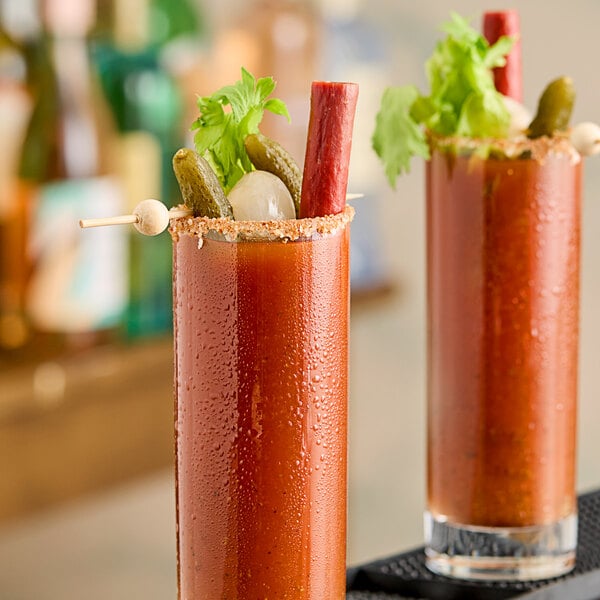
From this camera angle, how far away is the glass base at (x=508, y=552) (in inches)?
30.2

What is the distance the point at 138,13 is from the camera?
5.92 feet

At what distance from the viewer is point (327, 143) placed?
0.58 metres

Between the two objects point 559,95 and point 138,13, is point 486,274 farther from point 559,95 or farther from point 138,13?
point 138,13

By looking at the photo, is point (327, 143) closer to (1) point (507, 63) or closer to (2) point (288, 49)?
(1) point (507, 63)

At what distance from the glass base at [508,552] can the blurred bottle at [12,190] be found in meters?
1.10

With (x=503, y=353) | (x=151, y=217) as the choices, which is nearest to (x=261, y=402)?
(x=151, y=217)

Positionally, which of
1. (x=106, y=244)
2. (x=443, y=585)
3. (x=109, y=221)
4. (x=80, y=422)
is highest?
(x=109, y=221)

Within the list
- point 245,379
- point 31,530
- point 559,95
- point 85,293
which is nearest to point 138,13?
point 85,293

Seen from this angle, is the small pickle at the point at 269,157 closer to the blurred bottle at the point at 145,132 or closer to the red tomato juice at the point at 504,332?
the red tomato juice at the point at 504,332

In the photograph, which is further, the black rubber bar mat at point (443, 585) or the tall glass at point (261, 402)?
the black rubber bar mat at point (443, 585)

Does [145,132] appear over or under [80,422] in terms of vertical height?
over

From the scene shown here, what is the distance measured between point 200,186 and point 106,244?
122cm

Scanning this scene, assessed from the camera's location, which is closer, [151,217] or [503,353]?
[151,217]

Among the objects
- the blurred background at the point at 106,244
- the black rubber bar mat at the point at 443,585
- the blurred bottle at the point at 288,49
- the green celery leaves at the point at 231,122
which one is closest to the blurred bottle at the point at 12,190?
the blurred background at the point at 106,244
